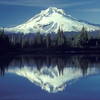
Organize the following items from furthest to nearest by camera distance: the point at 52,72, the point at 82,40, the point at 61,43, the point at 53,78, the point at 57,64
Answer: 1. the point at 61,43
2. the point at 82,40
3. the point at 57,64
4. the point at 52,72
5. the point at 53,78

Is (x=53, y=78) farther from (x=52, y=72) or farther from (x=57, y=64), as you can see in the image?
(x=57, y=64)

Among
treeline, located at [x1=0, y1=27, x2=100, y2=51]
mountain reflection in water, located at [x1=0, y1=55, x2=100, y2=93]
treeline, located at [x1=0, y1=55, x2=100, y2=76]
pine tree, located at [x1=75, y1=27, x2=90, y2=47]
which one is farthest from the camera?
treeline, located at [x1=0, y1=27, x2=100, y2=51]

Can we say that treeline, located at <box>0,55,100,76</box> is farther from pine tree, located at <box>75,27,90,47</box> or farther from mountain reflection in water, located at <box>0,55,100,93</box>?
pine tree, located at <box>75,27,90,47</box>

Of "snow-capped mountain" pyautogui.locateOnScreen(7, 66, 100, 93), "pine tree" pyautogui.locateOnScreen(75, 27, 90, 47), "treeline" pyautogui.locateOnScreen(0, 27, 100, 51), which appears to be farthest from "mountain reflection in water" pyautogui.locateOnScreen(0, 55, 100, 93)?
"pine tree" pyautogui.locateOnScreen(75, 27, 90, 47)

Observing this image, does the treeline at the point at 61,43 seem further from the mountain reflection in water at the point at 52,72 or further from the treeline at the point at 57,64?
the mountain reflection in water at the point at 52,72

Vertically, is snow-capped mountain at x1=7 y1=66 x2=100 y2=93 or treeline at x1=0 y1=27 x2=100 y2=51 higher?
snow-capped mountain at x1=7 y1=66 x2=100 y2=93

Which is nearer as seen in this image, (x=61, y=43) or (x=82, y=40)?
(x=82, y=40)

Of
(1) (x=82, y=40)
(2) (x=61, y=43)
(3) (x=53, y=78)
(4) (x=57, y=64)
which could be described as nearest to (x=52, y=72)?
(3) (x=53, y=78)

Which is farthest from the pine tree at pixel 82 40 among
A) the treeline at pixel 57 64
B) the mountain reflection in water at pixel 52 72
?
the mountain reflection in water at pixel 52 72

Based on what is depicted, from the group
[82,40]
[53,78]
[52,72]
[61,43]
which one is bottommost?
[61,43]

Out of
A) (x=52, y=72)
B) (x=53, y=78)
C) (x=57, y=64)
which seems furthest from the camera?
(x=57, y=64)

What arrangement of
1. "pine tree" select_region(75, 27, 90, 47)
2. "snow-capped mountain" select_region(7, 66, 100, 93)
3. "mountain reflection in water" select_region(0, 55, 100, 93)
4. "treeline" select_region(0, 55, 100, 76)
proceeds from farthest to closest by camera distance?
"pine tree" select_region(75, 27, 90, 47)
"treeline" select_region(0, 55, 100, 76)
"mountain reflection in water" select_region(0, 55, 100, 93)
"snow-capped mountain" select_region(7, 66, 100, 93)

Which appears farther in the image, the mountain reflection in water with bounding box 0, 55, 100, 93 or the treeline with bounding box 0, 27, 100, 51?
the treeline with bounding box 0, 27, 100, 51

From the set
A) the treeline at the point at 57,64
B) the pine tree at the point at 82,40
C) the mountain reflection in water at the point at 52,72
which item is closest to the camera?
the mountain reflection in water at the point at 52,72
